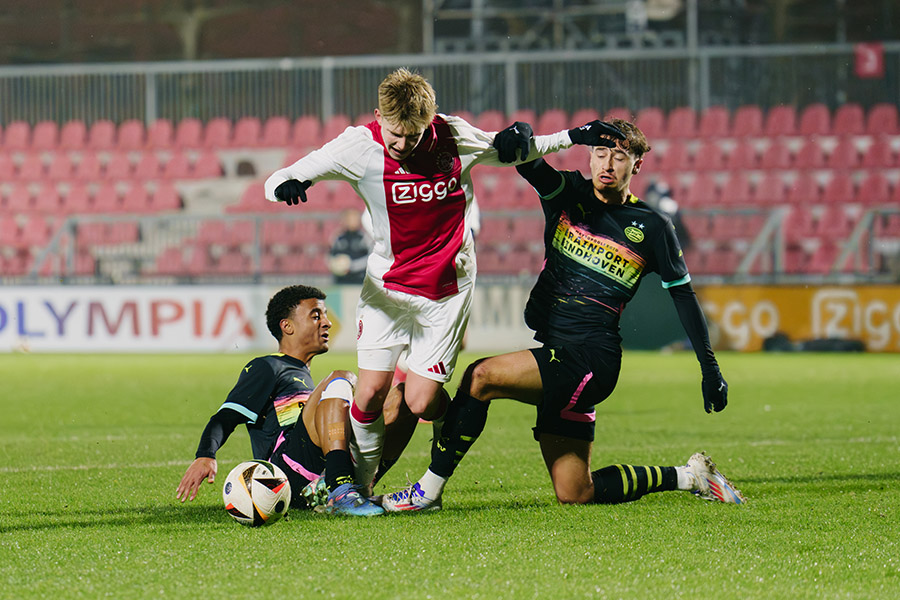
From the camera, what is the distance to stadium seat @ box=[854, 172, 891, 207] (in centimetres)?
1775

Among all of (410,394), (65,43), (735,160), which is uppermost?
(65,43)

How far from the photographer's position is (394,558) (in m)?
3.56

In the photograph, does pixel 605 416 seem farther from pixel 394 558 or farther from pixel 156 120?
→ pixel 156 120

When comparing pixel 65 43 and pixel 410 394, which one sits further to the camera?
pixel 65 43

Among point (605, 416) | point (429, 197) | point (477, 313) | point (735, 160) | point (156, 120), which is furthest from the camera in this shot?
point (156, 120)

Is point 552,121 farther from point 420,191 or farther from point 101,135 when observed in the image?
point 420,191

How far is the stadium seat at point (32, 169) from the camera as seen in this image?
2036cm

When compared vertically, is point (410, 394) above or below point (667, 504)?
above

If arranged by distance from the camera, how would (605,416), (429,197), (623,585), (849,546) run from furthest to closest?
(605,416)
(429,197)
(849,546)
(623,585)

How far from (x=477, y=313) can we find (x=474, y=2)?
7667mm

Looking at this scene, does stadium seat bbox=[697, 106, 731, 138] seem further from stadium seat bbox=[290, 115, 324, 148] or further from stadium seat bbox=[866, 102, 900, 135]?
stadium seat bbox=[290, 115, 324, 148]

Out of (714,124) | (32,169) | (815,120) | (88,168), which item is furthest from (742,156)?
(32,169)

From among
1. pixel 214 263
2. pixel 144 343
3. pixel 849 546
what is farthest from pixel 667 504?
pixel 214 263

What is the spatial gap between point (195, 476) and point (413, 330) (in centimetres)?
101
